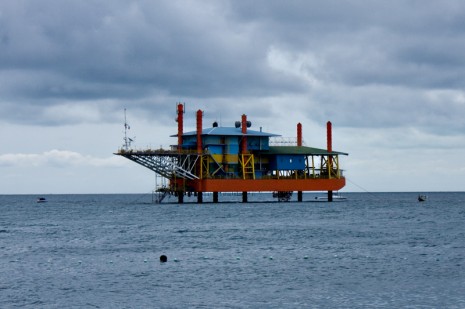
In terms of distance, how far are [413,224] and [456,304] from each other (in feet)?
208

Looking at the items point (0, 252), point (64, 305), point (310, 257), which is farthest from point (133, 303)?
point (0, 252)

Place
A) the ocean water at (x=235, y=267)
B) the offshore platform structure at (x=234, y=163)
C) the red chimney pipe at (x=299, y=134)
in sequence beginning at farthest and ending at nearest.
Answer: the red chimney pipe at (x=299, y=134), the offshore platform structure at (x=234, y=163), the ocean water at (x=235, y=267)

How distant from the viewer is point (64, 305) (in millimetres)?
43438

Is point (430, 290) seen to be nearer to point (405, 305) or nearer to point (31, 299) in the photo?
point (405, 305)

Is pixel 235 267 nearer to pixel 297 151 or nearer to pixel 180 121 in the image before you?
pixel 180 121

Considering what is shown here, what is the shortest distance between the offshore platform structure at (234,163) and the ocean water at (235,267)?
46418 mm

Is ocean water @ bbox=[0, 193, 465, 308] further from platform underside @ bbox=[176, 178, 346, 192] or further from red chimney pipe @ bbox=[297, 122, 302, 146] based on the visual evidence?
red chimney pipe @ bbox=[297, 122, 302, 146]

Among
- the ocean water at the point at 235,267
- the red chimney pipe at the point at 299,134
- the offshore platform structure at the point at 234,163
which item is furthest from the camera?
the red chimney pipe at the point at 299,134

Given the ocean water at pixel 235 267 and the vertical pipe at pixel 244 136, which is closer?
the ocean water at pixel 235 267

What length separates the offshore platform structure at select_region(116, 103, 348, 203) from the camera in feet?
471

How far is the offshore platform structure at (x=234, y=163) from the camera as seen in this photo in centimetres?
14362

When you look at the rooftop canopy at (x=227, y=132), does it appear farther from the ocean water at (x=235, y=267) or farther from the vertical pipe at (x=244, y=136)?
the ocean water at (x=235, y=267)

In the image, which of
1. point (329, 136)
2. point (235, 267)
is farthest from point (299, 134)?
point (235, 267)

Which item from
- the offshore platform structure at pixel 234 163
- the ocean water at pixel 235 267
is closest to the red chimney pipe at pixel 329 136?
the offshore platform structure at pixel 234 163
